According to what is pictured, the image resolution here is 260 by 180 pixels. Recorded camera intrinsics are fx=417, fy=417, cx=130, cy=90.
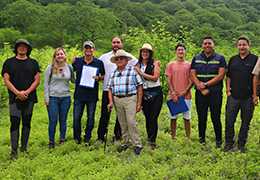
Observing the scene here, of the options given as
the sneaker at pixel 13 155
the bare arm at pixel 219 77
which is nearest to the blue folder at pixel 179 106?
the bare arm at pixel 219 77

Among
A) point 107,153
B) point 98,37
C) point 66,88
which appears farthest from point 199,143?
point 98,37

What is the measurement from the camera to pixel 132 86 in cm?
721

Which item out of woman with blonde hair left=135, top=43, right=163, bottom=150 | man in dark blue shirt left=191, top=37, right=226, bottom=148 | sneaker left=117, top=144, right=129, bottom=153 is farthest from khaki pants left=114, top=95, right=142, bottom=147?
man in dark blue shirt left=191, top=37, right=226, bottom=148

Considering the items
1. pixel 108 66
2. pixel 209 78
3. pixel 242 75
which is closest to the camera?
pixel 242 75

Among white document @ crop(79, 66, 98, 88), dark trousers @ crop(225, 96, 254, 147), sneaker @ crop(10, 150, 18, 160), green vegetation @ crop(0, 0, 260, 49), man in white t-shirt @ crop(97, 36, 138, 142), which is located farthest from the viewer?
green vegetation @ crop(0, 0, 260, 49)

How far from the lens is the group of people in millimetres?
7180

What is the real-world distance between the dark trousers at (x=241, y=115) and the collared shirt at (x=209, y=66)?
1.35ft

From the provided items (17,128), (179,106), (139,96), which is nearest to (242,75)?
(179,106)

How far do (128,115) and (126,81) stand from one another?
602mm

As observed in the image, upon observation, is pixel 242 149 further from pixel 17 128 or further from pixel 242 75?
pixel 17 128

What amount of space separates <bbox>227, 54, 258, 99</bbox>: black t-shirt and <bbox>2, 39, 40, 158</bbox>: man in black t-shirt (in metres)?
3.47

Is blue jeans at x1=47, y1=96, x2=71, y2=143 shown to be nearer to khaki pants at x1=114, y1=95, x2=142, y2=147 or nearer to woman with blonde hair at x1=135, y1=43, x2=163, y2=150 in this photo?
khaki pants at x1=114, y1=95, x2=142, y2=147

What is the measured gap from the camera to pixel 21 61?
24.1 feet

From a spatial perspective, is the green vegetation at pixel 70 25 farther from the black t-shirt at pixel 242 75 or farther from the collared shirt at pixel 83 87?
the black t-shirt at pixel 242 75
